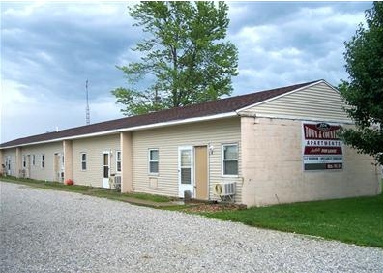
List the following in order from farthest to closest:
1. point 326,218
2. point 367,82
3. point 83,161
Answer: point 83,161 → point 367,82 → point 326,218

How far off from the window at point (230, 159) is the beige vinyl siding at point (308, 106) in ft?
4.79

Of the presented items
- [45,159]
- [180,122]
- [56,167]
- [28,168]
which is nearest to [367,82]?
[180,122]

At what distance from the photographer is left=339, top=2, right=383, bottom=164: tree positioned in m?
13.8

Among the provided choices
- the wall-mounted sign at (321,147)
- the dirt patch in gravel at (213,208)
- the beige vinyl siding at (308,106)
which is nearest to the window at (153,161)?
the dirt patch in gravel at (213,208)

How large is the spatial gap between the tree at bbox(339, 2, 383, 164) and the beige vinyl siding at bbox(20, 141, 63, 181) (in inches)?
849

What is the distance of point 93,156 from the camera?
1057 inches

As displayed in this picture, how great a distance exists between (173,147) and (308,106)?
5459mm

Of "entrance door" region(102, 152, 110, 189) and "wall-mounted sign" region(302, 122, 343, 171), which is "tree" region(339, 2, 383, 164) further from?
"entrance door" region(102, 152, 110, 189)

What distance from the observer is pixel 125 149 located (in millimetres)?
22141

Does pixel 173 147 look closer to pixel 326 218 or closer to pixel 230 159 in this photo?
pixel 230 159

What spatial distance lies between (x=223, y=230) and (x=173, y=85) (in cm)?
2910

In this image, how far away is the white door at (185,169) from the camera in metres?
18.1

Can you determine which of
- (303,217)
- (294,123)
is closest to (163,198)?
(294,123)

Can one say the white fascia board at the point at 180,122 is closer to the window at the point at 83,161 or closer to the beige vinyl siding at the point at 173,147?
the beige vinyl siding at the point at 173,147
